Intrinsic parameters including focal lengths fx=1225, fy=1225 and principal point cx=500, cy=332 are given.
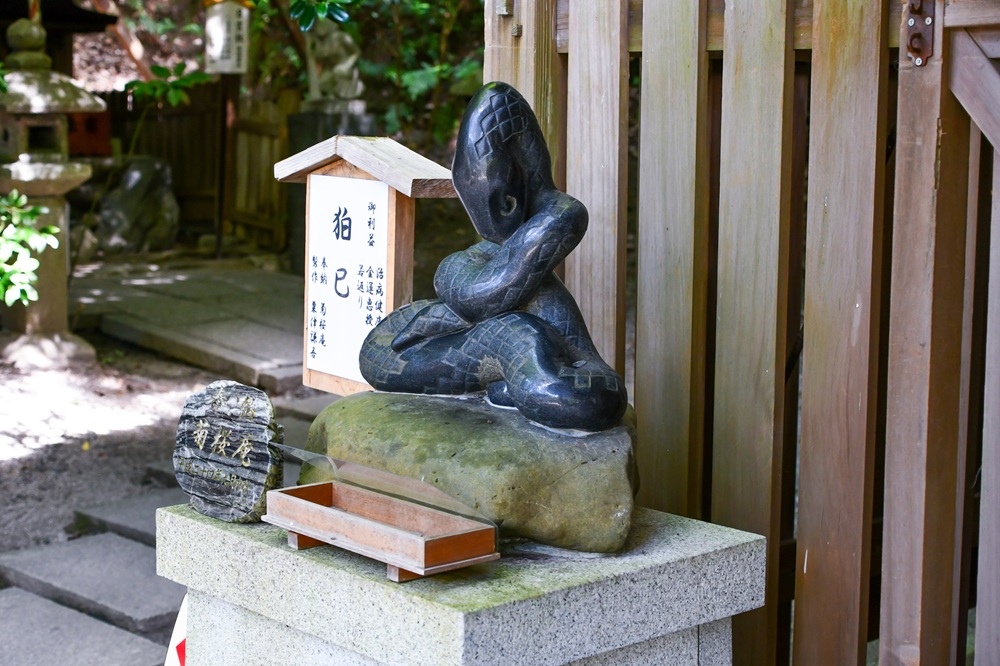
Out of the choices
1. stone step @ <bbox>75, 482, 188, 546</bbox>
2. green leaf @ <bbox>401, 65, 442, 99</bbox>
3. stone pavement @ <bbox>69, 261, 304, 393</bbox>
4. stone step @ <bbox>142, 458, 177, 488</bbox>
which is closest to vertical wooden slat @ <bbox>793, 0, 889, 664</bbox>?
stone step @ <bbox>75, 482, 188, 546</bbox>

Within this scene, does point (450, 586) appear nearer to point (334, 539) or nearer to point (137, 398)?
point (334, 539)

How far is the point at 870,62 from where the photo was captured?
9.08 feet

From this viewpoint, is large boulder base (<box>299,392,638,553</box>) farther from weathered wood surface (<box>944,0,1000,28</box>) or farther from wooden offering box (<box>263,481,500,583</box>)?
weathered wood surface (<box>944,0,1000,28</box>)

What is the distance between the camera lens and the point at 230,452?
270cm

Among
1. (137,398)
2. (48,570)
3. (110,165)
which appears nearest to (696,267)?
(48,570)

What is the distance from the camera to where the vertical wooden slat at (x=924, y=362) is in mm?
2654

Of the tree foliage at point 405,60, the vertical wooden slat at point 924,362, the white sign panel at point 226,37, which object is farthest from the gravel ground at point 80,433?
the tree foliage at point 405,60

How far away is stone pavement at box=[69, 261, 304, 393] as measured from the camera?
8.01 m

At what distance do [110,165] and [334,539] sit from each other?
1050 cm

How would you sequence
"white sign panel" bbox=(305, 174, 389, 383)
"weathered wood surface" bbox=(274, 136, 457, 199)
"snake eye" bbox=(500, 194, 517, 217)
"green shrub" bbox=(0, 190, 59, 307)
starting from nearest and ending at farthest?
"snake eye" bbox=(500, 194, 517, 217)
"weathered wood surface" bbox=(274, 136, 457, 199)
"white sign panel" bbox=(305, 174, 389, 383)
"green shrub" bbox=(0, 190, 59, 307)

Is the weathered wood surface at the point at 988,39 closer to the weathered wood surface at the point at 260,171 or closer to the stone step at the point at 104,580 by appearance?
the stone step at the point at 104,580

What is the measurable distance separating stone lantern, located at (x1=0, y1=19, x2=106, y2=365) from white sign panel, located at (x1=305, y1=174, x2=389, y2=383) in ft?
16.1

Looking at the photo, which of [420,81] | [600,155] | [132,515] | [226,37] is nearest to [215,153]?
[420,81]

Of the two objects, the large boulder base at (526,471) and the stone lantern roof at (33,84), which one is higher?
the stone lantern roof at (33,84)
